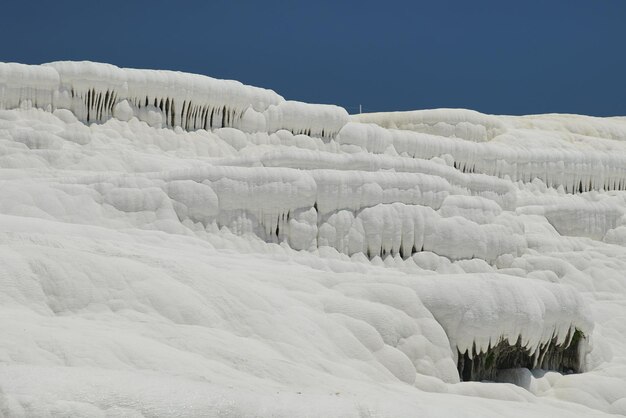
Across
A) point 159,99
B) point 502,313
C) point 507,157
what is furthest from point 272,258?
point 507,157

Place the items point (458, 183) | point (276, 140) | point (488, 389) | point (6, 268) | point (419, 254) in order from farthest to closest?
1. point (276, 140)
2. point (458, 183)
3. point (419, 254)
4. point (488, 389)
5. point (6, 268)

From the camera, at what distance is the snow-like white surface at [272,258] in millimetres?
5273

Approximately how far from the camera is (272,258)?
36.7 ft

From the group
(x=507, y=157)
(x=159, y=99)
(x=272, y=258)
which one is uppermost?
(x=159, y=99)

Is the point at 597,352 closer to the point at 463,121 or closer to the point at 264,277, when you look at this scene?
the point at 264,277

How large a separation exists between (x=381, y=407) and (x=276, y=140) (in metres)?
14.3

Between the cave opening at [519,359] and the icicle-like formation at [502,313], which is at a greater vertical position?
the icicle-like formation at [502,313]

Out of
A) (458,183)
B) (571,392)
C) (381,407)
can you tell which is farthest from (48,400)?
(458,183)

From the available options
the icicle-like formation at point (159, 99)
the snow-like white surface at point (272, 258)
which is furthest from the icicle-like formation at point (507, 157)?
the icicle-like formation at point (159, 99)

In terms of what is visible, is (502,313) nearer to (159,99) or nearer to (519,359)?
(519,359)

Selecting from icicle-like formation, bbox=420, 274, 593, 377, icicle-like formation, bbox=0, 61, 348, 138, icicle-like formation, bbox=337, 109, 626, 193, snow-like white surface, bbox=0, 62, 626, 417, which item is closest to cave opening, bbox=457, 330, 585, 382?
icicle-like formation, bbox=420, 274, 593, 377

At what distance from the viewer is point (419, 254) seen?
46.0 ft

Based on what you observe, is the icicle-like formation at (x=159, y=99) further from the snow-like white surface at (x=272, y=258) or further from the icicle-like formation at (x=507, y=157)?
the icicle-like formation at (x=507, y=157)

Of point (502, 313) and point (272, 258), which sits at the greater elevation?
point (272, 258)
